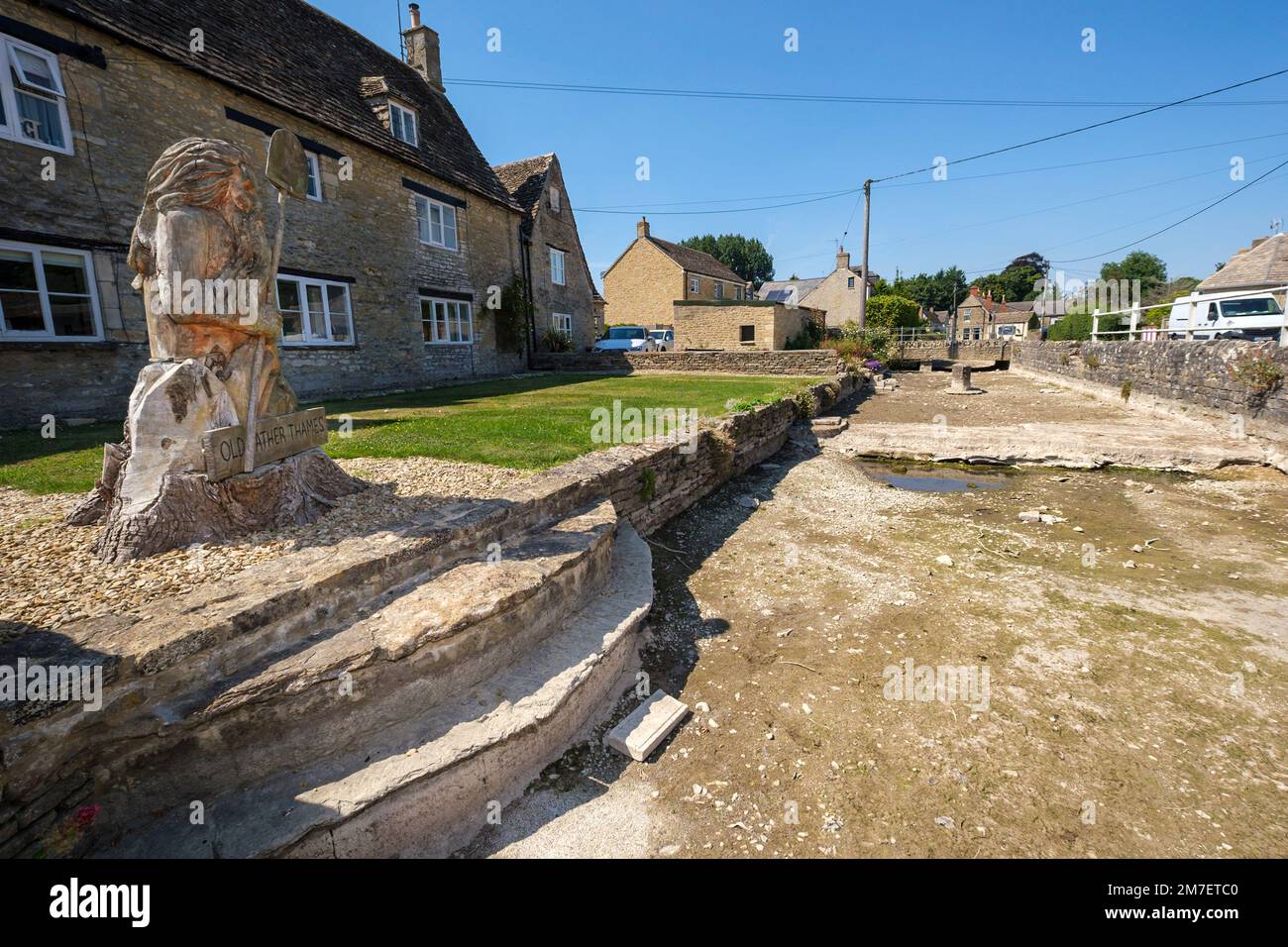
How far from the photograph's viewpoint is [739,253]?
249 ft

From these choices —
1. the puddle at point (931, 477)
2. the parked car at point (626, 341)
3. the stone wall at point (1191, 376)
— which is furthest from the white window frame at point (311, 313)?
the stone wall at point (1191, 376)

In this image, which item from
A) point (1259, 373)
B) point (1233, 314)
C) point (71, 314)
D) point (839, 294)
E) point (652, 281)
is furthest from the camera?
point (839, 294)

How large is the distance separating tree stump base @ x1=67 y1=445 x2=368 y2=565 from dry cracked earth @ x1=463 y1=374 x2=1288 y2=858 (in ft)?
8.56

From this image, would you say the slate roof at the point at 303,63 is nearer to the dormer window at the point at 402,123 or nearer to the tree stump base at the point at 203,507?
the dormer window at the point at 402,123

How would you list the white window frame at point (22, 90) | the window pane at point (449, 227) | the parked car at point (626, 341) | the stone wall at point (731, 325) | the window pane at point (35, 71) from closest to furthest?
the white window frame at point (22, 90), the window pane at point (35, 71), the window pane at point (449, 227), the parked car at point (626, 341), the stone wall at point (731, 325)

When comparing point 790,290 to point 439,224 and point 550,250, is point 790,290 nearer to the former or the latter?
point 550,250

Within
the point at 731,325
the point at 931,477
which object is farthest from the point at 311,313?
the point at 731,325

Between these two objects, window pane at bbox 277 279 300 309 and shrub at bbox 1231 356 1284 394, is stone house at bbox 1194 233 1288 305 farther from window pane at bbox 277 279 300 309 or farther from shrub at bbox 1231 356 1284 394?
window pane at bbox 277 279 300 309

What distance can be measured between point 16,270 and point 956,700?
44.3ft

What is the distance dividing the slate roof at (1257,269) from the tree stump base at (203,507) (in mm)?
32695

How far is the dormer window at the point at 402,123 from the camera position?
620 inches

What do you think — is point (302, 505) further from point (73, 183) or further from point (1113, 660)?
point (73, 183)

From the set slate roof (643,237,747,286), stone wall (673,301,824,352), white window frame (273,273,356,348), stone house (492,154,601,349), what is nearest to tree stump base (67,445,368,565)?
white window frame (273,273,356,348)
